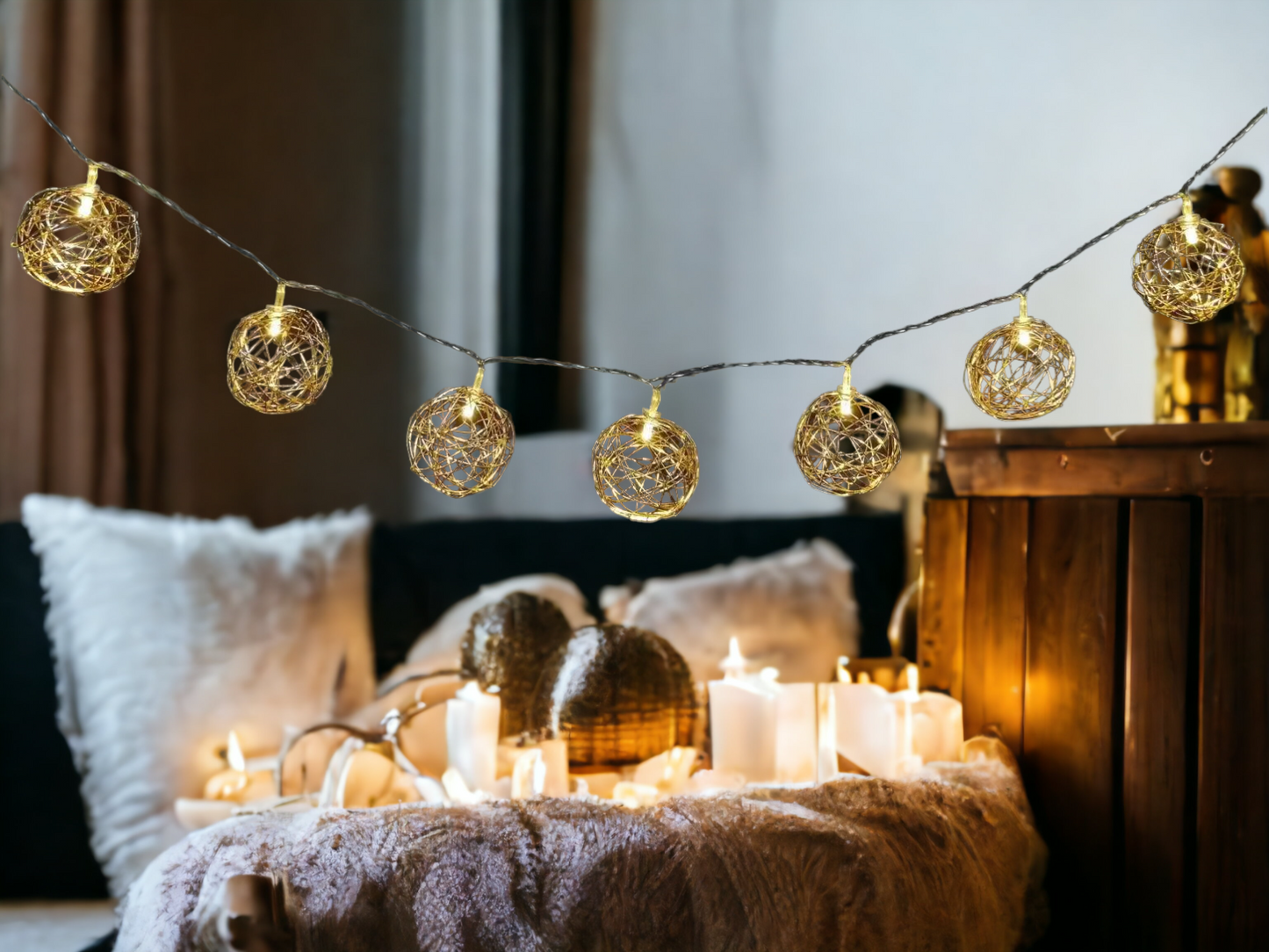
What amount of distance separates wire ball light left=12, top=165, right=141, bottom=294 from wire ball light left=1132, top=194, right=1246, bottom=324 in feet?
3.37

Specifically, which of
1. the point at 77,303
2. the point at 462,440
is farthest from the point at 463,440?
the point at 77,303

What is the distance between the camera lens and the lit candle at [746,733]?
1.19 metres

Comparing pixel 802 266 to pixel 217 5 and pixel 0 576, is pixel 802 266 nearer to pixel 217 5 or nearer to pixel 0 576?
pixel 217 5

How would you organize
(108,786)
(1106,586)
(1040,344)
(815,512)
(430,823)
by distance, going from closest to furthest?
(430,823) < (1040,344) < (1106,586) < (108,786) < (815,512)

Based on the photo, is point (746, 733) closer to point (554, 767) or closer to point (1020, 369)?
point (554, 767)

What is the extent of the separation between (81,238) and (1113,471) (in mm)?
1160

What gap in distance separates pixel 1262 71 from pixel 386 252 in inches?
61.8

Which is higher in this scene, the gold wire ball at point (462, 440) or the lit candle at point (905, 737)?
the gold wire ball at point (462, 440)

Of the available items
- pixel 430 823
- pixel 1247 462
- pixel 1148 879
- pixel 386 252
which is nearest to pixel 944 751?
pixel 1148 879

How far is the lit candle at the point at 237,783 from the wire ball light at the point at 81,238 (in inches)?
23.4

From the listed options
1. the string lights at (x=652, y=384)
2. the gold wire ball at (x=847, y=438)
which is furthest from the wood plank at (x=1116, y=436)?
the gold wire ball at (x=847, y=438)

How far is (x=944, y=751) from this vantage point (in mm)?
1166

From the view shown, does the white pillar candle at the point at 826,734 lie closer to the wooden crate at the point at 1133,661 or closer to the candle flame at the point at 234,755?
the wooden crate at the point at 1133,661

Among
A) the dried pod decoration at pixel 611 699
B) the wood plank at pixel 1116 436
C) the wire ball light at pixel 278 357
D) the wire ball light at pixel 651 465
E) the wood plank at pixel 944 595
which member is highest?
the wire ball light at pixel 278 357
